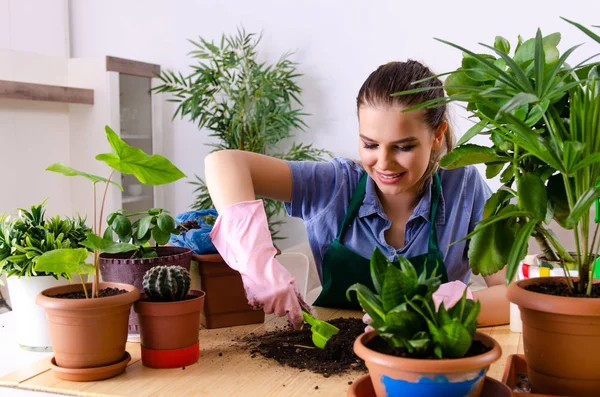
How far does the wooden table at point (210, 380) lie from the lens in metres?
0.97

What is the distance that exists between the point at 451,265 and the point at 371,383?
3.20ft

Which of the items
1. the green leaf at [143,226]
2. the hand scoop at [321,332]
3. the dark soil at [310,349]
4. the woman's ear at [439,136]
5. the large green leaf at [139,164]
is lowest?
the dark soil at [310,349]

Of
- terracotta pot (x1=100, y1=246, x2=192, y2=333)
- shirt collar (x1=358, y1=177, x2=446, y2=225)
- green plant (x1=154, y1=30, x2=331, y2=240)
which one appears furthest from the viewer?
green plant (x1=154, y1=30, x2=331, y2=240)

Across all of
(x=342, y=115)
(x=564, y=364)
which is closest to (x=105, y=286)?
(x=564, y=364)

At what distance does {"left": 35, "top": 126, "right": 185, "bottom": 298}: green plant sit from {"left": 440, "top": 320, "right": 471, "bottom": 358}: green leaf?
537 mm

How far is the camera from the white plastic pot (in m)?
1.18

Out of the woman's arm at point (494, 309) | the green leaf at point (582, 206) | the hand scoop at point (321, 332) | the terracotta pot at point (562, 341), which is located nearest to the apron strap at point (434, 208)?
the woman's arm at point (494, 309)

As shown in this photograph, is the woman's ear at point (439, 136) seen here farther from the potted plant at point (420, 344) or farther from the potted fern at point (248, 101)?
the potted fern at point (248, 101)

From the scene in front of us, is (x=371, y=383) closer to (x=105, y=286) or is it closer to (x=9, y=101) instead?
(x=105, y=286)

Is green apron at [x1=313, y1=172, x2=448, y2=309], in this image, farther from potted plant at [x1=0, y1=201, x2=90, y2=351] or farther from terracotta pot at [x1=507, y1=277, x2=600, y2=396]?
terracotta pot at [x1=507, y1=277, x2=600, y2=396]

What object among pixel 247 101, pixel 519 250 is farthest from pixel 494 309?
pixel 247 101

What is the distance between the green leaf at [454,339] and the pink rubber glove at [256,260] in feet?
1.99

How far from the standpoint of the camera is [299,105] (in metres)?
3.81

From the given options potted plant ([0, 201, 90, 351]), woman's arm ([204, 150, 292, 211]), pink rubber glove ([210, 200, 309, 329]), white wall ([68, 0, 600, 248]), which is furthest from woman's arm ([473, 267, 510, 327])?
white wall ([68, 0, 600, 248])
